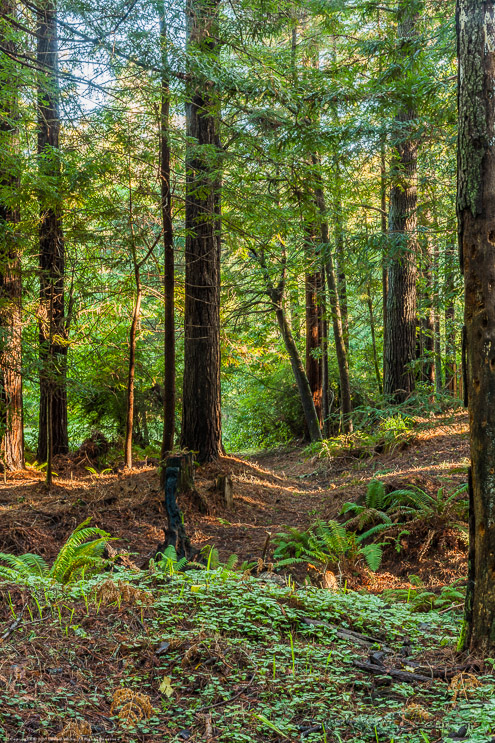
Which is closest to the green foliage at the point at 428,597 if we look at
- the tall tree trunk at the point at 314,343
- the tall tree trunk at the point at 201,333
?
the tall tree trunk at the point at 201,333

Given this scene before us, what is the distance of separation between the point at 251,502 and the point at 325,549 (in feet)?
8.82

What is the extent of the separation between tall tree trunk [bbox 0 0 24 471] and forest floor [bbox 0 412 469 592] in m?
0.76

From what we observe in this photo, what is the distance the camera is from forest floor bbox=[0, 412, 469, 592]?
224 inches

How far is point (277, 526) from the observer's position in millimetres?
7484

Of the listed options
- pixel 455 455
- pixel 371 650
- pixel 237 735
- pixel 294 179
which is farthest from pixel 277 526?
pixel 237 735

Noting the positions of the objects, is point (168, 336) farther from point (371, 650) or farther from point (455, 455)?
point (371, 650)

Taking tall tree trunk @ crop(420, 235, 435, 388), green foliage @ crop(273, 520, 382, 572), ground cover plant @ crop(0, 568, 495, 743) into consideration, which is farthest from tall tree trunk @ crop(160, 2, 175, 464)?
tall tree trunk @ crop(420, 235, 435, 388)

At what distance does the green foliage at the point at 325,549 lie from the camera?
17.5 ft

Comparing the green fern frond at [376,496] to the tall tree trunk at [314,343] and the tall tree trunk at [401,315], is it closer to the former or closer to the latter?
the tall tree trunk at [401,315]

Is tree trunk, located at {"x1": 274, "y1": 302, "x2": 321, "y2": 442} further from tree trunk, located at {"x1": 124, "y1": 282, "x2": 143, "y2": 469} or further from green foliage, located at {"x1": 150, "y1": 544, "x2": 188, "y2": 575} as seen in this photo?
green foliage, located at {"x1": 150, "y1": 544, "x2": 188, "y2": 575}

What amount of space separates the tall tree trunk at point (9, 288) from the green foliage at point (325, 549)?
451 centimetres

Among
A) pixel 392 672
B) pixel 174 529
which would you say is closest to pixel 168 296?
pixel 174 529

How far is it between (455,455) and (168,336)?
4.95 meters

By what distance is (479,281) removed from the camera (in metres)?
3.08
